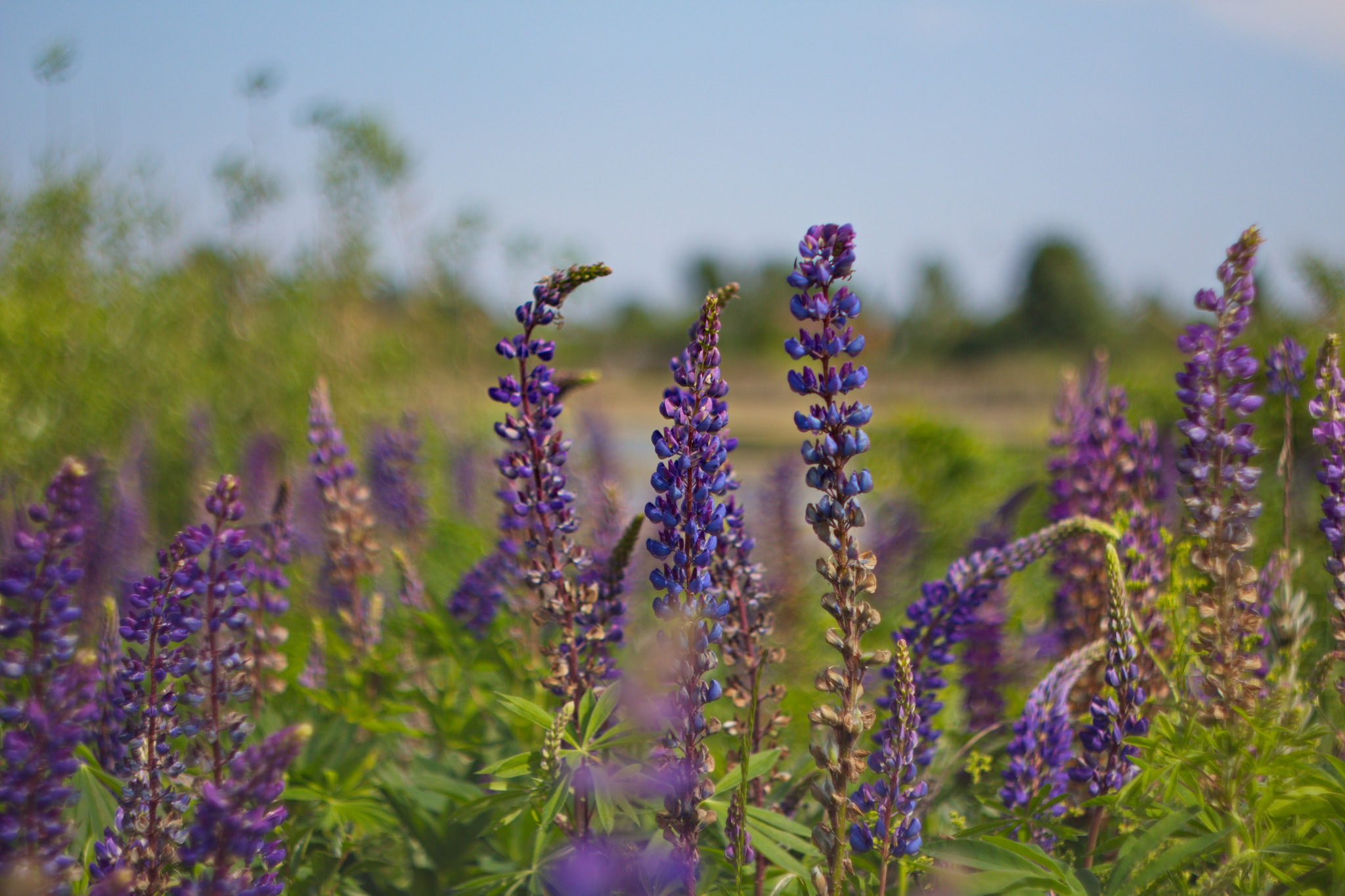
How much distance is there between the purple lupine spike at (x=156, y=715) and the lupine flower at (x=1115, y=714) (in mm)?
1754

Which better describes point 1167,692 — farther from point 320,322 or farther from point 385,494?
point 320,322

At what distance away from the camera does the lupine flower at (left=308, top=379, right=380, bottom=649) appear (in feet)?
11.0

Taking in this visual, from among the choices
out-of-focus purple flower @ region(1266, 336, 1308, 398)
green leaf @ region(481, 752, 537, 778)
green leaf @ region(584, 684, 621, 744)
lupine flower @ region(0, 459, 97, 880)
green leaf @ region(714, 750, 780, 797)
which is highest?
out-of-focus purple flower @ region(1266, 336, 1308, 398)

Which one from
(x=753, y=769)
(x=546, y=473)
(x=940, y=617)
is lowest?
(x=753, y=769)

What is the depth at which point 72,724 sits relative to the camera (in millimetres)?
1540

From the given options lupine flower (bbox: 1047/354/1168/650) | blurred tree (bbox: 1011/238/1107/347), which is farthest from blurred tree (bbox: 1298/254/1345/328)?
blurred tree (bbox: 1011/238/1107/347)

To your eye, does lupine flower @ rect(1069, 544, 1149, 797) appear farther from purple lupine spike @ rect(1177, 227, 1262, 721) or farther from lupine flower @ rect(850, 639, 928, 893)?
lupine flower @ rect(850, 639, 928, 893)

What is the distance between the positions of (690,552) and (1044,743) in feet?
3.76

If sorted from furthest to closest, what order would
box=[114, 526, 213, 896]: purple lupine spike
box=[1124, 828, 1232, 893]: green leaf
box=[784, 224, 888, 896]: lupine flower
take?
box=[114, 526, 213, 896]: purple lupine spike → box=[784, 224, 888, 896]: lupine flower → box=[1124, 828, 1232, 893]: green leaf

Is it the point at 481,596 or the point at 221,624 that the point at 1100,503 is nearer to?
the point at 481,596

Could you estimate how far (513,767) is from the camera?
1886 mm

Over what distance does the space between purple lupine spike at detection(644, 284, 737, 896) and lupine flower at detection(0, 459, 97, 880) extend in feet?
3.04

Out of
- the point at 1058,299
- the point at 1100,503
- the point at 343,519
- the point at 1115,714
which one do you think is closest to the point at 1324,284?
the point at 1100,503

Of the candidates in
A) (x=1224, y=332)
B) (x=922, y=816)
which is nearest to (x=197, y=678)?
(x=922, y=816)
